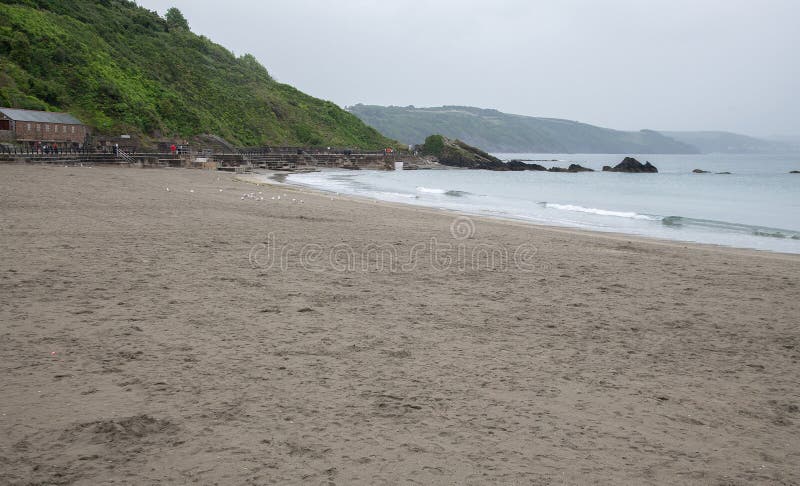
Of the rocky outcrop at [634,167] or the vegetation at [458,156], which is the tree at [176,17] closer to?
the vegetation at [458,156]

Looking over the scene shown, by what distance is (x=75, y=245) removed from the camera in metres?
9.68

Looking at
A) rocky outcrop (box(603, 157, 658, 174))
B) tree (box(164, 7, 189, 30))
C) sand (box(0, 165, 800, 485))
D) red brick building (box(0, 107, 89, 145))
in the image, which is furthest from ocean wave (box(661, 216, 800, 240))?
tree (box(164, 7, 189, 30))

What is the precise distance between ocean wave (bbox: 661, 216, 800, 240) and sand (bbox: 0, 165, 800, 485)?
13130 millimetres

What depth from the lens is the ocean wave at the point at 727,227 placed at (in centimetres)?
2185

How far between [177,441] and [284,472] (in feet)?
2.77

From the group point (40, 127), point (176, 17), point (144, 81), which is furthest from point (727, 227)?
point (176, 17)

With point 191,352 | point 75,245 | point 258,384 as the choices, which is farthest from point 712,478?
point 75,245

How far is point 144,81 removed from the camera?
208ft

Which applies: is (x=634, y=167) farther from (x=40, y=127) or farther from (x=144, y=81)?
(x=40, y=127)

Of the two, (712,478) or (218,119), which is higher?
(218,119)

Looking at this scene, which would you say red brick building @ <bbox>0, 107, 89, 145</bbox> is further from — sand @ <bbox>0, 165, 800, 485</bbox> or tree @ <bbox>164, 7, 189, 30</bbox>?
tree @ <bbox>164, 7, 189, 30</bbox>

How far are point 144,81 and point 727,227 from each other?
200ft

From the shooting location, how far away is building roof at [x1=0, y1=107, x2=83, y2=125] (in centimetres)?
3790

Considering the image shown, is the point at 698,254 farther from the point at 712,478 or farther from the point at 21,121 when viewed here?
the point at 21,121
